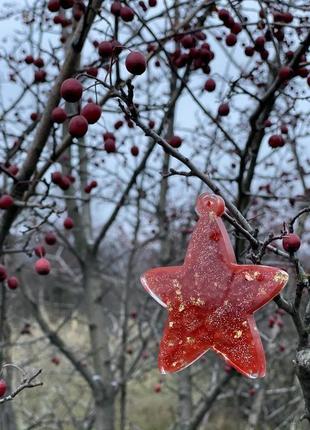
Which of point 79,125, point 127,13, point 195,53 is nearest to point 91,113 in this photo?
point 79,125

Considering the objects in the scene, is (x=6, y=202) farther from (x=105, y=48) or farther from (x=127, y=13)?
(x=127, y=13)

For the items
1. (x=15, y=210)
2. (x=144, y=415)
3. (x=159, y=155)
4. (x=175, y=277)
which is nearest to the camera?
(x=175, y=277)

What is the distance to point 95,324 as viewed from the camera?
454 centimetres

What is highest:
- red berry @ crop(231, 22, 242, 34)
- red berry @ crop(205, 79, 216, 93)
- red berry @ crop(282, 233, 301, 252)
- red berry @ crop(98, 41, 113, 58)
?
red berry @ crop(231, 22, 242, 34)

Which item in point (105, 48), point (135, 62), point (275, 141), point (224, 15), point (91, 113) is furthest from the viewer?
point (224, 15)

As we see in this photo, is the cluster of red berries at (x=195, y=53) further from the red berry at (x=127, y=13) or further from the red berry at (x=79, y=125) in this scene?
the red berry at (x=79, y=125)

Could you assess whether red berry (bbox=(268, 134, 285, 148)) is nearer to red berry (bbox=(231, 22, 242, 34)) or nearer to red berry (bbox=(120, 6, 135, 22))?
red berry (bbox=(231, 22, 242, 34))

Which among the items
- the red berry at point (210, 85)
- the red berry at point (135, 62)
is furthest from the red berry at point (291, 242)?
the red berry at point (210, 85)

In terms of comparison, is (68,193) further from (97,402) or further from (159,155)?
(97,402)

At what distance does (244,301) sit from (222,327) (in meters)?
0.09

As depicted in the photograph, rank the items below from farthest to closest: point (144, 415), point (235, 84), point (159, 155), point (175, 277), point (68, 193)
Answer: point (144, 415), point (159, 155), point (68, 193), point (235, 84), point (175, 277)

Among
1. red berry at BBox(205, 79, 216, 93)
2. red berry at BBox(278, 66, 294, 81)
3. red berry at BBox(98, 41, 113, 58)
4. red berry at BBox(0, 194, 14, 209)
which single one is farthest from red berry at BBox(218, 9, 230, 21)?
red berry at BBox(0, 194, 14, 209)

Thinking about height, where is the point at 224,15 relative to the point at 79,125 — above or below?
above

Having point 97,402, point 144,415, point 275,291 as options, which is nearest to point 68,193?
point 97,402
